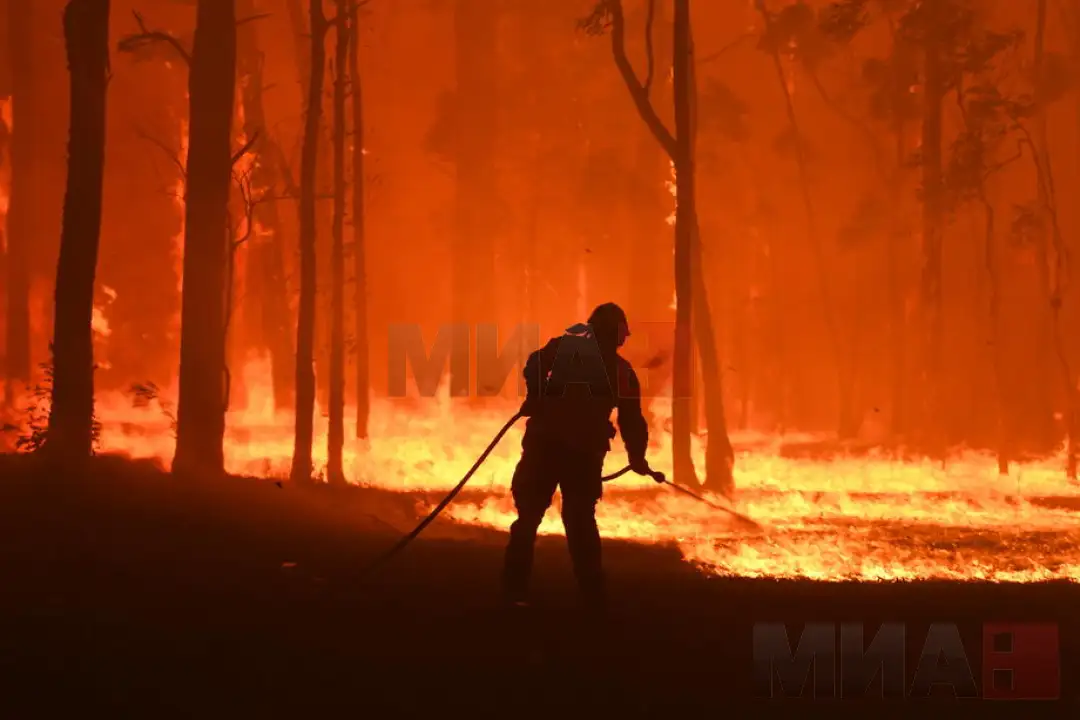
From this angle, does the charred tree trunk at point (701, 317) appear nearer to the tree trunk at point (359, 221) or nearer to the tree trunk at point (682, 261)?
the tree trunk at point (682, 261)

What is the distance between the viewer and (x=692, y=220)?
22.5 metres

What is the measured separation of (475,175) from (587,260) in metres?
12.2

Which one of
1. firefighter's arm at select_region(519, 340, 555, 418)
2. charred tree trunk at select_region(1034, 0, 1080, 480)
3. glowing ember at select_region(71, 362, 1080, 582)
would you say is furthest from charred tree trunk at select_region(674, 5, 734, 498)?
firefighter's arm at select_region(519, 340, 555, 418)

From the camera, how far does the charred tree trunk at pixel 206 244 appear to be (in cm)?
1730

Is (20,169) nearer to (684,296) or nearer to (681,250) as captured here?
(681,250)

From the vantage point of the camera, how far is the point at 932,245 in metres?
30.9

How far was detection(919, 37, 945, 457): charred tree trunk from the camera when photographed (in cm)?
3023

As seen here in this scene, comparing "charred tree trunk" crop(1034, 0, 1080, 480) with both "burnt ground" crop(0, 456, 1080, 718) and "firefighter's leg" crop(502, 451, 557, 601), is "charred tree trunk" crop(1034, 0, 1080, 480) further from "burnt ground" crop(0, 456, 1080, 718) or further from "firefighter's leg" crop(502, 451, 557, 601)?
"firefighter's leg" crop(502, 451, 557, 601)

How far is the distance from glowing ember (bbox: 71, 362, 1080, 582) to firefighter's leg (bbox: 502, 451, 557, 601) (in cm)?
351

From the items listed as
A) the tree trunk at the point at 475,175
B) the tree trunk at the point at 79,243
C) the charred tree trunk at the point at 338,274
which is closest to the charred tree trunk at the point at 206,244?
the tree trunk at the point at 79,243

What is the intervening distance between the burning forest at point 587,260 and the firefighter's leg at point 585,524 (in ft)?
1.01

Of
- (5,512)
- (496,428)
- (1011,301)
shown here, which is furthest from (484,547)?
(1011,301)

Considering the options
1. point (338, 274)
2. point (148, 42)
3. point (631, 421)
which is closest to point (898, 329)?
point (338, 274)

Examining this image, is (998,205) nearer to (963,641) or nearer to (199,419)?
(199,419)
